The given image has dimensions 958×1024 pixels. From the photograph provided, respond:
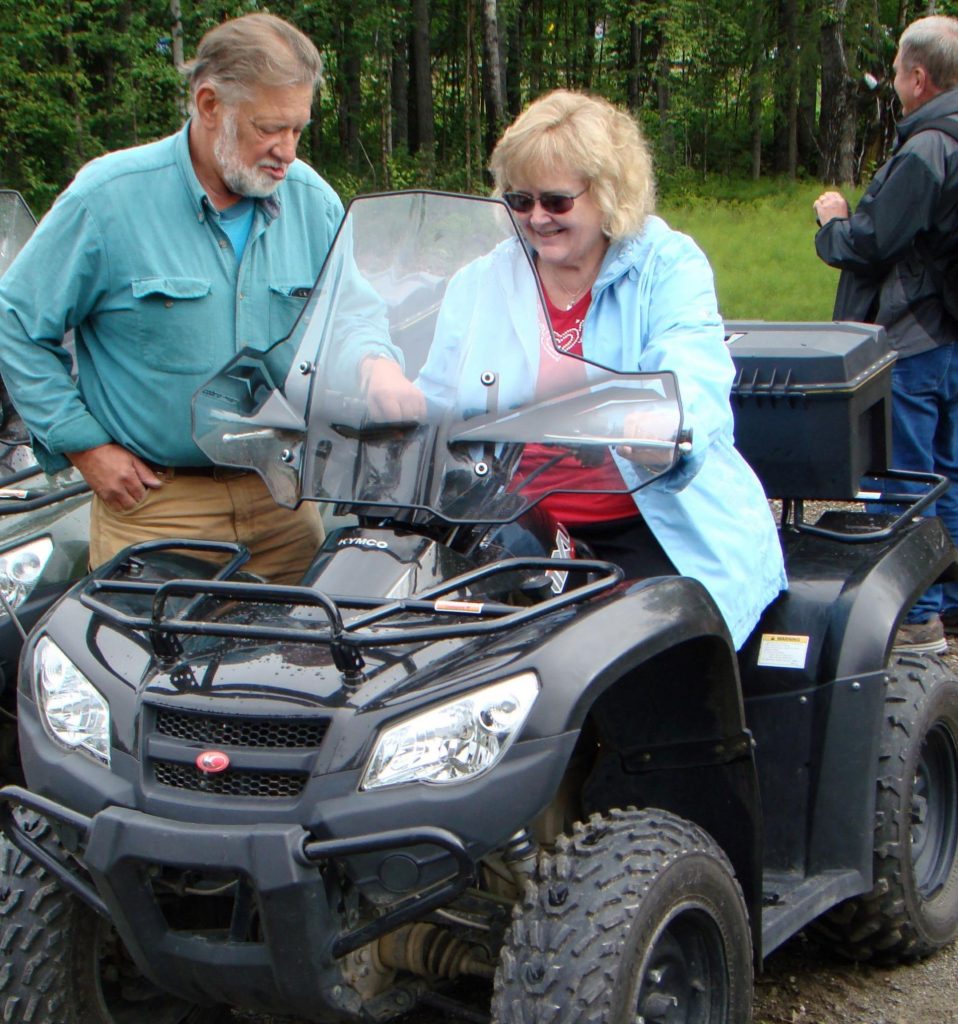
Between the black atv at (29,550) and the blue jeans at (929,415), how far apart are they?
3.10m

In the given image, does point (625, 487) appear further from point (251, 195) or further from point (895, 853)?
point (251, 195)

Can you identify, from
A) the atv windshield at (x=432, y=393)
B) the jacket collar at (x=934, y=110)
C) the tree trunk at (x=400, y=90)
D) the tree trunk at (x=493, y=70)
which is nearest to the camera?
the atv windshield at (x=432, y=393)

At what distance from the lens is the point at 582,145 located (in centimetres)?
306

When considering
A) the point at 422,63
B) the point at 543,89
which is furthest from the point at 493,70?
the point at 543,89

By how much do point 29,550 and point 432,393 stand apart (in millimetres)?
1661

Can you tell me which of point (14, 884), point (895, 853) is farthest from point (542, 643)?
point (895, 853)

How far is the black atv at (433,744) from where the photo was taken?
7.45 feet

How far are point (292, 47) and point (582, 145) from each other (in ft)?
3.36

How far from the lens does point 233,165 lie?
3684mm

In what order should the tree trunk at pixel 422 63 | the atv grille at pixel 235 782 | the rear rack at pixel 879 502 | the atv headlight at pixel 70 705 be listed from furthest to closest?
the tree trunk at pixel 422 63, the rear rack at pixel 879 502, the atv headlight at pixel 70 705, the atv grille at pixel 235 782

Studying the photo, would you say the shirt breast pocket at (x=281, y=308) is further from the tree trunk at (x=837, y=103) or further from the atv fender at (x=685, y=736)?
the tree trunk at (x=837, y=103)

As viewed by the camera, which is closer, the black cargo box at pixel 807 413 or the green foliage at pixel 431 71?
the black cargo box at pixel 807 413

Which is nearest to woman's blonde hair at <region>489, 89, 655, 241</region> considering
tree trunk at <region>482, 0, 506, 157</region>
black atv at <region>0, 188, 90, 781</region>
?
black atv at <region>0, 188, 90, 781</region>

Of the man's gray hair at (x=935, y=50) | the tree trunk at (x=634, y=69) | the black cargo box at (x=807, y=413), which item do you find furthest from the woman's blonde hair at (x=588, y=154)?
the tree trunk at (x=634, y=69)
